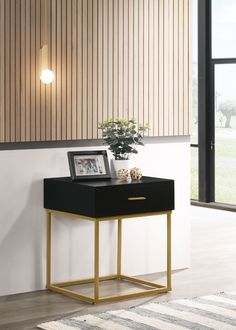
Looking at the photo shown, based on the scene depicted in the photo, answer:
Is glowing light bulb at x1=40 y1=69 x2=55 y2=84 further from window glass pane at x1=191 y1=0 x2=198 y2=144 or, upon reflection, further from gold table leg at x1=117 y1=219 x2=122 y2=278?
window glass pane at x1=191 y1=0 x2=198 y2=144

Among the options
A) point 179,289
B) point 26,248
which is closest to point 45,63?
point 26,248

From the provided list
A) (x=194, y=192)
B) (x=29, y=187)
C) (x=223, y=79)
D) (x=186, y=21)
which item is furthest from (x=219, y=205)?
(x=29, y=187)

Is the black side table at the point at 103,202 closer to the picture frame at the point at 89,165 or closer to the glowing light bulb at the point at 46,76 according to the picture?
the picture frame at the point at 89,165

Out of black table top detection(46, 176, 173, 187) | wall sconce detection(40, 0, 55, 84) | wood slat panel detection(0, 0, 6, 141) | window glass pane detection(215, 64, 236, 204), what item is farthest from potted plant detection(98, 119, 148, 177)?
window glass pane detection(215, 64, 236, 204)

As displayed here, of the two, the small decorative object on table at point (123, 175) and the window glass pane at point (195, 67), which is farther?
the window glass pane at point (195, 67)

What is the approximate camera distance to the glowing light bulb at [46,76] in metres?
5.51

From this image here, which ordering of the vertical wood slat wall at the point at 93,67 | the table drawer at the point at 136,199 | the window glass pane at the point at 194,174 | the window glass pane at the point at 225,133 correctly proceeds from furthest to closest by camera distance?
the window glass pane at the point at 194,174, the window glass pane at the point at 225,133, the vertical wood slat wall at the point at 93,67, the table drawer at the point at 136,199

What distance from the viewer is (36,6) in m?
5.52

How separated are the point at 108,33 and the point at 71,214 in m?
1.36

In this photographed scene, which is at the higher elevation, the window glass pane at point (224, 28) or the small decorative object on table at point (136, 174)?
the window glass pane at point (224, 28)

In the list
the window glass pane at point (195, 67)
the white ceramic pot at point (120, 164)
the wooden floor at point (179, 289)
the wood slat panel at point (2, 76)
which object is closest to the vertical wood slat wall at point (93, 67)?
the wood slat panel at point (2, 76)

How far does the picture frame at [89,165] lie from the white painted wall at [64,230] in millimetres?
204

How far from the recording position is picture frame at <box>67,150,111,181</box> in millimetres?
5535

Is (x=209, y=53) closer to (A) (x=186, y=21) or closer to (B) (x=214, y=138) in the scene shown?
(B) (x=214, y=138)
